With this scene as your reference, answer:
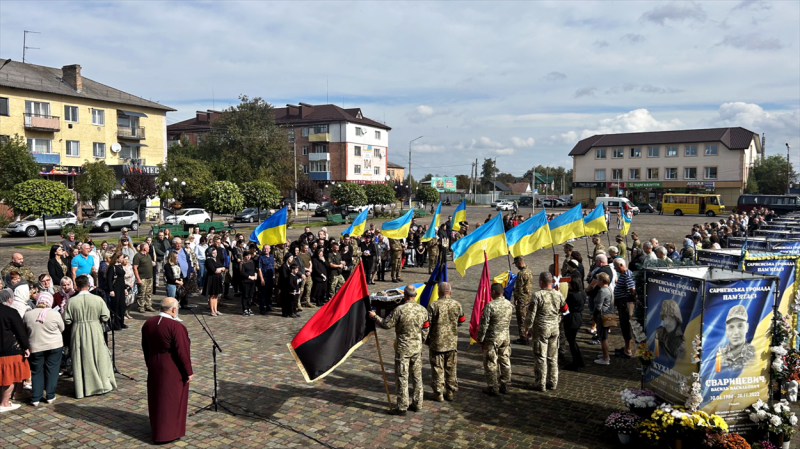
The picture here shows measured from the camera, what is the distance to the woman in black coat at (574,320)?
9.45 meters

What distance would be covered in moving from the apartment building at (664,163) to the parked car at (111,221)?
62.2 metres

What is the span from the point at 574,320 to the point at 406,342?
338cm

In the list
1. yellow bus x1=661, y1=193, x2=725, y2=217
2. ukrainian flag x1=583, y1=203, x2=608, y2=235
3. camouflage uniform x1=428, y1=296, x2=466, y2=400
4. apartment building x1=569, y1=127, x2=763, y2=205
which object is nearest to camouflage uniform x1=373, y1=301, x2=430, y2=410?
camouflage uniform x1=428, y1=296, x2=466, y2=400

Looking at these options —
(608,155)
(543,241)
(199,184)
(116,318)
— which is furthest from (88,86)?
(608,155)

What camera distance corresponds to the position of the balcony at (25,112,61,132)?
4506 centimetres

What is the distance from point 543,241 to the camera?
14.2 meters

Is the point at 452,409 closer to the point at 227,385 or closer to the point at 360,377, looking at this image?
the point at 360,377

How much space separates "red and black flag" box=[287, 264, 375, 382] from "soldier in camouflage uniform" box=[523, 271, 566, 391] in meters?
2.51

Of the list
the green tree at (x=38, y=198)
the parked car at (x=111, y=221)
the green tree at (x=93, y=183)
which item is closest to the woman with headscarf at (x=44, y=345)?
the green tree at (x=38, y=198)

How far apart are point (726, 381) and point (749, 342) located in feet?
1.73

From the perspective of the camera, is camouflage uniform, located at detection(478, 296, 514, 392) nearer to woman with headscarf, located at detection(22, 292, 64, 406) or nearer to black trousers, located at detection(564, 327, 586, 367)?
black trousers, located at detection(564, 327, 586, 367)

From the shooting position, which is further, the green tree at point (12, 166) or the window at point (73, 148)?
the window at point (73, 148)

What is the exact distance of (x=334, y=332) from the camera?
24.9 feet

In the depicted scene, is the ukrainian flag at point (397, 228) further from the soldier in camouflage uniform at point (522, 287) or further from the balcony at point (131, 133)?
the balcony at point (131, 133)
